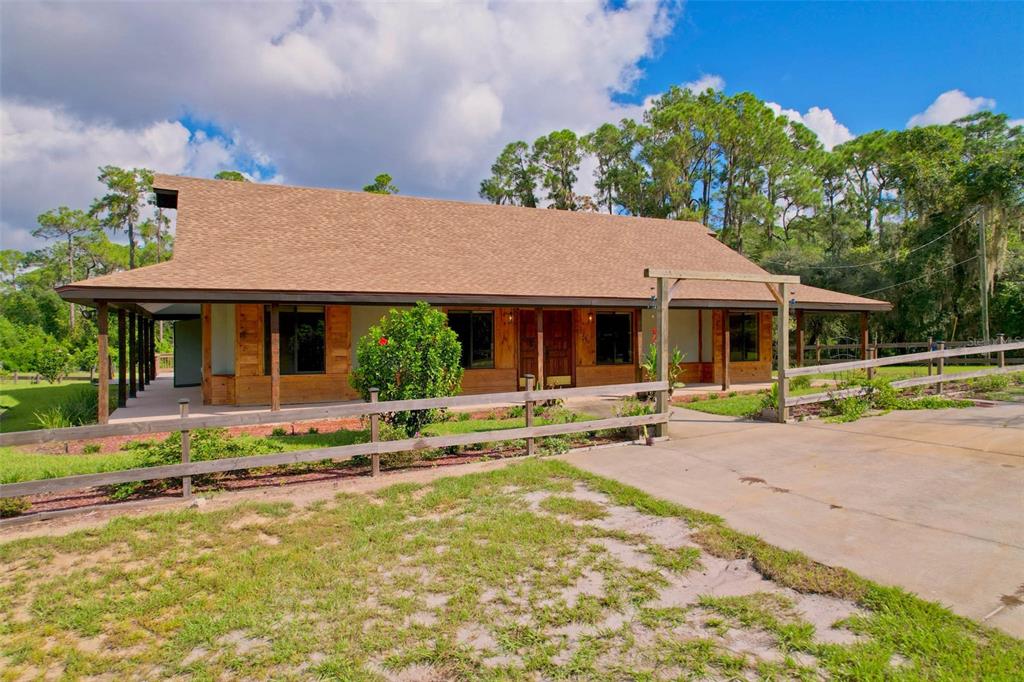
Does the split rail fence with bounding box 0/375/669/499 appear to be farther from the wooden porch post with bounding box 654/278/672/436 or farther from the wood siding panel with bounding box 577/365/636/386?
the wood siding panel with bounding box 577/365/636/386

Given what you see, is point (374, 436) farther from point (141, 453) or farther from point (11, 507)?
point (11, 507)

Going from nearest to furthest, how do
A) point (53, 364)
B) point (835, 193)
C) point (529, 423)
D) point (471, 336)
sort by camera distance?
point (529, 423)
point (471, 336)
point (53, 364)
point (835, 193)

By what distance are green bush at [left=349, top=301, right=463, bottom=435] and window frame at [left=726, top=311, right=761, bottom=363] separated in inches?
470

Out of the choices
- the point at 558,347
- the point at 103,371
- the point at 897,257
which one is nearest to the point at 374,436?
the point at 103,371

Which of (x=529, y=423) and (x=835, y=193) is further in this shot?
(x=835, y=193)

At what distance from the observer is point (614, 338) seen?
627 inches

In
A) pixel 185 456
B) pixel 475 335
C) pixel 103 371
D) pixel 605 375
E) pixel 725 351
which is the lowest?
pixel 185 456

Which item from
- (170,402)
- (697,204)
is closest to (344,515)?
(170,402)

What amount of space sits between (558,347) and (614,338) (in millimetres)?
1780

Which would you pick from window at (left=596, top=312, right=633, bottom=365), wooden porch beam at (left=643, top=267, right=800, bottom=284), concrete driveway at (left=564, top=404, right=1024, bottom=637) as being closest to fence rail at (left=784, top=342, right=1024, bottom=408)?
concrete driveway at (left=564, top=404, right=1024, bottom=637)

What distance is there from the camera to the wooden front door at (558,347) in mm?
15336

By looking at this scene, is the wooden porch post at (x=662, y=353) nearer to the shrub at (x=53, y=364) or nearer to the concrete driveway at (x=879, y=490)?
the concrete driveway at (x=879, y=490)

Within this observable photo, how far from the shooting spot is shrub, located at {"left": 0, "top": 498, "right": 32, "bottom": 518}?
521 cm

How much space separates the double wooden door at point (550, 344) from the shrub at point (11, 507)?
10.9 metres
